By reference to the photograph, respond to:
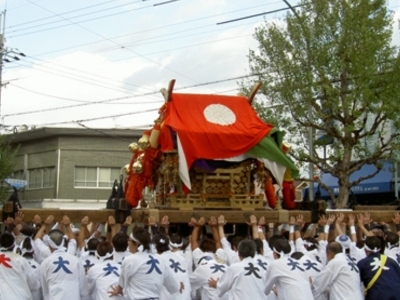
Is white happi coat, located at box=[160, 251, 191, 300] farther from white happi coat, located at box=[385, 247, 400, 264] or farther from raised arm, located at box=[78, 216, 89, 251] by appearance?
white happi coat, located at box=[385, 247, 400, 264]

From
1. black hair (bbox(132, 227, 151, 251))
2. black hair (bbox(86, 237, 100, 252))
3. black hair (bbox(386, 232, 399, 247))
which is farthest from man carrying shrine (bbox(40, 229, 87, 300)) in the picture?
black hair (bbox(386, 232, 399, 247))

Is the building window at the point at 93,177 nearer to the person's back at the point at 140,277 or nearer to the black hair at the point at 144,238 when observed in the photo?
the black hair at the point at 144,238

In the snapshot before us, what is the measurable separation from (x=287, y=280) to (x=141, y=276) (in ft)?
5.05

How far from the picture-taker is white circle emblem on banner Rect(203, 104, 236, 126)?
10859mm

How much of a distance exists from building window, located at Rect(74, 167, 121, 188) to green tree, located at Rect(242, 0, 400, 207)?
12.9m

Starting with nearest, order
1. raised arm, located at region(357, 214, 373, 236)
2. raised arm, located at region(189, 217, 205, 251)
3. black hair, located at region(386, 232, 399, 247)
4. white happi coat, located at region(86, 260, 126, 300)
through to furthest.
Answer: white happi coat, located at region(86, 260, 126, 300)
black hair, located at region(386, 232, 399, 247)
raised arm, located at region(189, 217, 205, 251)
raised arm, located at region(357, 214, 373, 236)

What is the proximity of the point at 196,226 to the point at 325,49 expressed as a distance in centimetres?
1011

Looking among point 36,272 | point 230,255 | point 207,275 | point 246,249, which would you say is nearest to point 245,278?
point 246,249

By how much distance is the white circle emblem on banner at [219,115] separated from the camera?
1086 centimetres

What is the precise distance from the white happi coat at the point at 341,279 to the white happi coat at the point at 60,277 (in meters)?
2.71

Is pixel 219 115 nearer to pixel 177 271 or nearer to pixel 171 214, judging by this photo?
pixel 171 214

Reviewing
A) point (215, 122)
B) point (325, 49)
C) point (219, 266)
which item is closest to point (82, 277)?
point (219, 266)

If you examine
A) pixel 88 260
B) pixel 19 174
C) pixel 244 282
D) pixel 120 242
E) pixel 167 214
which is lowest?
pixel 244 282

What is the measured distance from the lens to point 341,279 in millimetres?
7715
